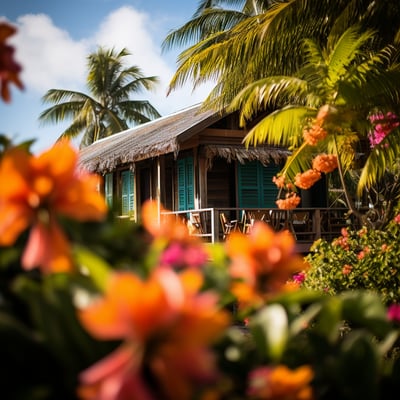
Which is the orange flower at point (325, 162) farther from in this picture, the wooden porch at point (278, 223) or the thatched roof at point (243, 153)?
the thatched roof at point (243, 153)

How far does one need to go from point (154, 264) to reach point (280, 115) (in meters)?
6.73

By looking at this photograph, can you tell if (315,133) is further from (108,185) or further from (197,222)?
(108,185)

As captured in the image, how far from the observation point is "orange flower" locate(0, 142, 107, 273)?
0.74m

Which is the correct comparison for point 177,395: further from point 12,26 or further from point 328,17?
point 328,17

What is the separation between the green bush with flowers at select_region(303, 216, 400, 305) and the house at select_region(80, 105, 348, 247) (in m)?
5.35

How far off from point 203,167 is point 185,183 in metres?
1.31

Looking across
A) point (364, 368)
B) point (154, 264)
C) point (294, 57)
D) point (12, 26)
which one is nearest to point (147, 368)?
point (154, 264)

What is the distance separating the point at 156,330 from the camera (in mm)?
575

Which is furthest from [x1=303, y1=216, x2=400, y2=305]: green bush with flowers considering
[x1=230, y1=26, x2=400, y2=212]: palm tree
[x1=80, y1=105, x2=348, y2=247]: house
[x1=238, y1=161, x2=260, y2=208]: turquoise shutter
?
[x1=238, y1=161, x2=260, y2=208]: turquoise shutter

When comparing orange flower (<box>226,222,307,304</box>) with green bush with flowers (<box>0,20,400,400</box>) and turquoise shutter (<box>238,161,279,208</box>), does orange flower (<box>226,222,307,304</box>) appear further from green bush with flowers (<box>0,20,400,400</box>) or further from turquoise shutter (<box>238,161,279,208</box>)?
turquoise shutter (<box>238,161,279,208</box>)

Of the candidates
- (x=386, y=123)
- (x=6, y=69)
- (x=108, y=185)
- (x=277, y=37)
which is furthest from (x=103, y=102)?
(x=6, y=69)

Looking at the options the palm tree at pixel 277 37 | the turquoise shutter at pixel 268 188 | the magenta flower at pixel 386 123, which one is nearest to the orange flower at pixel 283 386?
the magenta flower at pixel 386 123

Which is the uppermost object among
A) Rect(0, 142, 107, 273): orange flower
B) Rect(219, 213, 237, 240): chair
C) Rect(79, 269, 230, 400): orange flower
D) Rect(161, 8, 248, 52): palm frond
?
Rect(161, 8, 248, 52): palm frond

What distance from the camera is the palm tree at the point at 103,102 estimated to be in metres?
30.8
